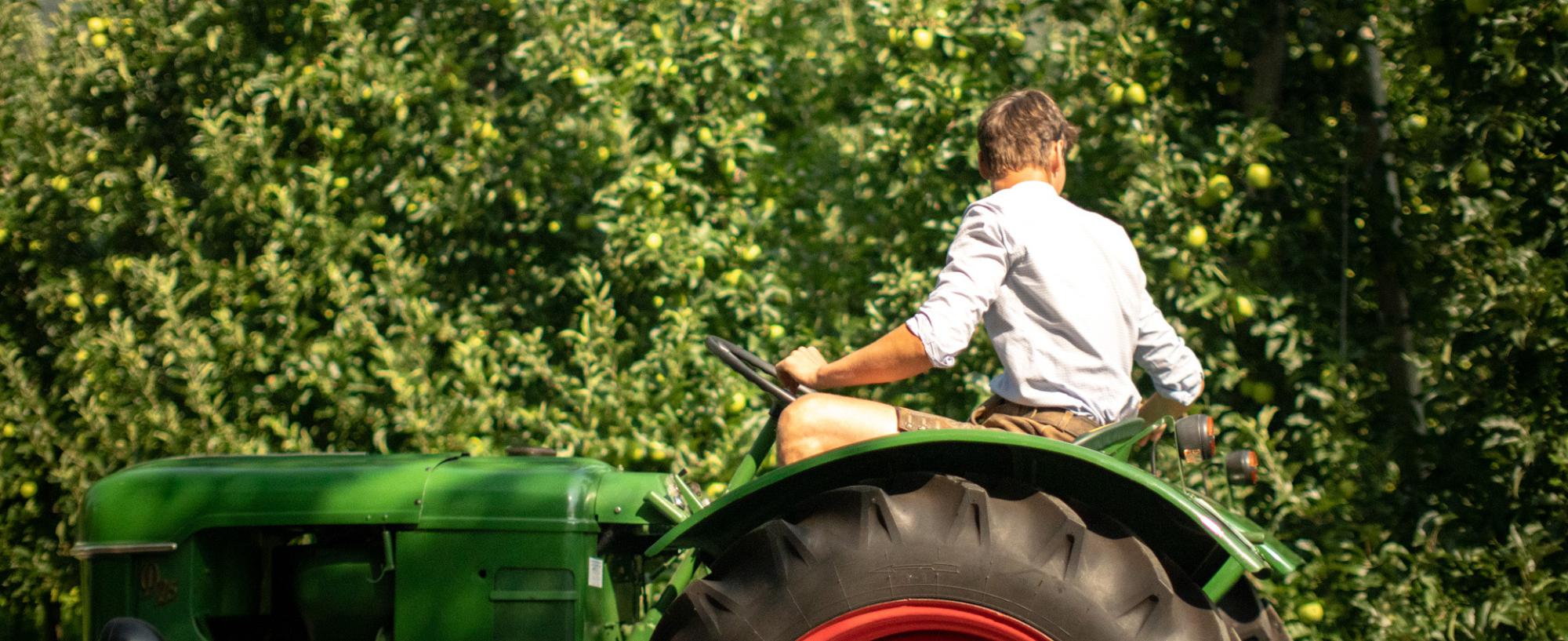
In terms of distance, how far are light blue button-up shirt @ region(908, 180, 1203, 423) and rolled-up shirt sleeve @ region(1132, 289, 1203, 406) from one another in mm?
208

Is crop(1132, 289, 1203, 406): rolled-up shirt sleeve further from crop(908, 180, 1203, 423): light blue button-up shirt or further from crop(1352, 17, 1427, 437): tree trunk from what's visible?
crop(1352, 17, 1427, 437): tree trunk

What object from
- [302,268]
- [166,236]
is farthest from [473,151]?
[166,236]

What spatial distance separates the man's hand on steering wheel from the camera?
280 cm

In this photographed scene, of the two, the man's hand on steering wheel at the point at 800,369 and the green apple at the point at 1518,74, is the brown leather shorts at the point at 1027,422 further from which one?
the green apple at the point at 1518,74

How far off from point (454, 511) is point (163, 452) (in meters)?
2.70

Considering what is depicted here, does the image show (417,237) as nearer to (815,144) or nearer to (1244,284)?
(815,144)

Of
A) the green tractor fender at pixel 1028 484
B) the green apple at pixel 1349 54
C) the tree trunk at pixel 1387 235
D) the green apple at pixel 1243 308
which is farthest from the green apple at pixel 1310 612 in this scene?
the green apple at pixel 1349 54

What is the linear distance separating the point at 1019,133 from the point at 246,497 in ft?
6.45

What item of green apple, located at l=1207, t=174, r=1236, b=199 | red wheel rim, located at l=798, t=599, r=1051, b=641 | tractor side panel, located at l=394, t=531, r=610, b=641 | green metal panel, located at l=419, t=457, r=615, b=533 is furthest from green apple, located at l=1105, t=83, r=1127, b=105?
red wheel rim, located at l=798, t=599, r=1051, b=641

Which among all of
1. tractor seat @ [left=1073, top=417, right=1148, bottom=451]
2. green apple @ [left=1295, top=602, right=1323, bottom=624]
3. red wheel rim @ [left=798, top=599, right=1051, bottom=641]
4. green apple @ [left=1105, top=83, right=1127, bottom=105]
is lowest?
green apple @ [left=1295, top=602, right=1323, bottom=624]

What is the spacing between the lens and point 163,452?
5168mm

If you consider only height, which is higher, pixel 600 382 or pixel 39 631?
pixel 600 382

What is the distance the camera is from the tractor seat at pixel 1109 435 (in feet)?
8.45

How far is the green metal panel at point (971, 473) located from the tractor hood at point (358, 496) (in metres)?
0.45
